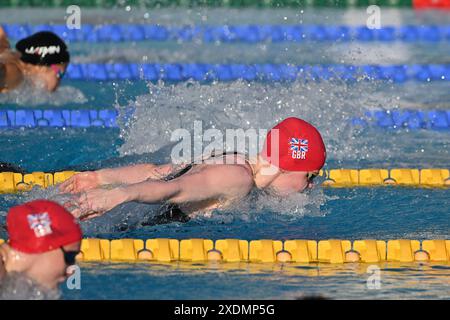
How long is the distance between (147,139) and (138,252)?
1.83 meters

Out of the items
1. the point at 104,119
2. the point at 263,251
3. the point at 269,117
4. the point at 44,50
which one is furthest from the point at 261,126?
the point at 263,251

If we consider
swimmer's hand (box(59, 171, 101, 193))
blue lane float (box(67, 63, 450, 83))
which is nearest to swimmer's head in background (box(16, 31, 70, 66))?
blue lane float (box(67, 63, 450, 83))

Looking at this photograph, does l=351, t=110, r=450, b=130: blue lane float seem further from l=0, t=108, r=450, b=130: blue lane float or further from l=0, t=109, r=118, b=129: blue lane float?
l=0, t=109, r=118, b=129: blue lane float

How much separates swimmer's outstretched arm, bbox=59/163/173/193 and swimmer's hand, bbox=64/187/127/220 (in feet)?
1.51

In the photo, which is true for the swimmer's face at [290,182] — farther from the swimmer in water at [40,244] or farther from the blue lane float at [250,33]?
the blue lane float at [250,33]

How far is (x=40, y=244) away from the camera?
9.57 feet

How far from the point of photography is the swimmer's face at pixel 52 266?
2945 mm

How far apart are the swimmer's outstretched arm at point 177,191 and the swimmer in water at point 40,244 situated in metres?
0.75

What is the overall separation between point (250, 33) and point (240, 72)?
1.63m

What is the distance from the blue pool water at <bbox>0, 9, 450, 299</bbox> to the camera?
3.78 meters

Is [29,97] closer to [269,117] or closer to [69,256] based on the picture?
A: [269,117]

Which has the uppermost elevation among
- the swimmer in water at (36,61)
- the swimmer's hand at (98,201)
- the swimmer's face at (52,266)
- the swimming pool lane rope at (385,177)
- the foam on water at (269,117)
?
the swimmer in water at (36,61)

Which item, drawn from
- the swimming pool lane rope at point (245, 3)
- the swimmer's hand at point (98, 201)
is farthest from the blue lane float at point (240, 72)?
the swimmer's hand at point (98, 201)
